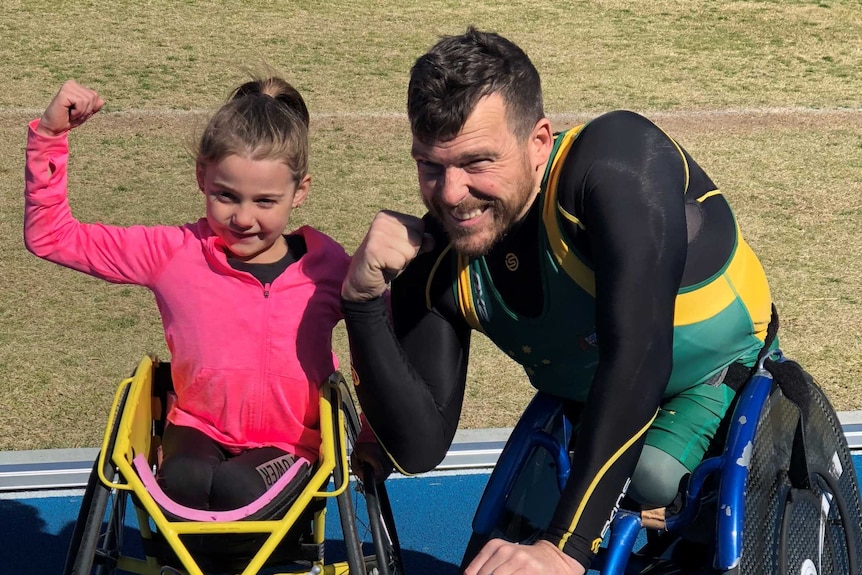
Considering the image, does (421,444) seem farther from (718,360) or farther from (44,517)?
(44,517)

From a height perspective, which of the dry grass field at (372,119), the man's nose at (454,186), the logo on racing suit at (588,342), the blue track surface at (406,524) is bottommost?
the blue track surface at (406,524)

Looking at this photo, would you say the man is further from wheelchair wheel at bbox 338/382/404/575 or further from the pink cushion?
the pink cushion

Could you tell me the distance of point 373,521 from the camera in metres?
2.70

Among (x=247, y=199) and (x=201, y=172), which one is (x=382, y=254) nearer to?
(x=247, y=199)

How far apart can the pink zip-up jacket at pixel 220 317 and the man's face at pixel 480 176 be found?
507 mm

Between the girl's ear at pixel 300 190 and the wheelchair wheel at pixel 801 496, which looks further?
the girl's ear at pixel 300 190

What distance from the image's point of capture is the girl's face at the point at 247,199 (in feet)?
9.16

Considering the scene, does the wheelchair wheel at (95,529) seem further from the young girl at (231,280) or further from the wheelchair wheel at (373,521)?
the wheelchair wheel at (373,521)

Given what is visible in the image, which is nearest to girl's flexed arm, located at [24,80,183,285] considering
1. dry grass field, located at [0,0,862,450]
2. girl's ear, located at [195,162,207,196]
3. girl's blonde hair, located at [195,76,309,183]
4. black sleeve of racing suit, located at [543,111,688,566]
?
girl's ear, located at [195,162,207,196]

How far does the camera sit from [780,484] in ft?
8.77

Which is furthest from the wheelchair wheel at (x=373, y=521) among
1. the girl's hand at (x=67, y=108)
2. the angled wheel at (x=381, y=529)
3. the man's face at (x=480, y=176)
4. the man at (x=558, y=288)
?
the girl's hand at (x=67, y=108)

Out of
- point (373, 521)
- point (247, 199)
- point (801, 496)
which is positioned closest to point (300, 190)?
point (247, 199)

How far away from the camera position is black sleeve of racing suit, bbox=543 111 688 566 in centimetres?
229

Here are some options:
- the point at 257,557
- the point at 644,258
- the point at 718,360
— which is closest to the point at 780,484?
the point at 718,360
